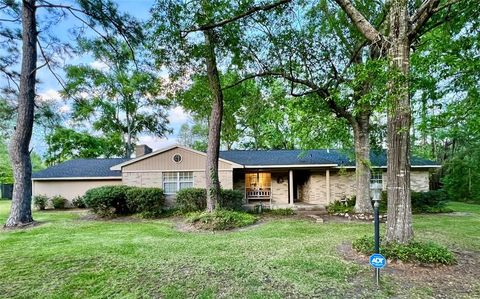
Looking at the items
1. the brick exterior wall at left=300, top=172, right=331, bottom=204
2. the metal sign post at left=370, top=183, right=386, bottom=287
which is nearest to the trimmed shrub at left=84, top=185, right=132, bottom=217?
the brick exterior wall at left=300, top=172, right=331, bottom=204

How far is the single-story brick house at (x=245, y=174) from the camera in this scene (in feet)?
47.5

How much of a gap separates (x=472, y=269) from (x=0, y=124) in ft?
78.3

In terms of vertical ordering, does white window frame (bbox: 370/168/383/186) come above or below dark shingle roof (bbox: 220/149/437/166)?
below

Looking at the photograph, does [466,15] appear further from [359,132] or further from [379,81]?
[359,132]

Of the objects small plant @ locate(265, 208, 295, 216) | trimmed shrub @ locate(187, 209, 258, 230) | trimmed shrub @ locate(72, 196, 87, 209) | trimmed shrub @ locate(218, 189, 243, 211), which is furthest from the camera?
trimmed shrub @ locate(72, 196, 87, 209)

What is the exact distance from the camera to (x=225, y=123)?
56.1ft

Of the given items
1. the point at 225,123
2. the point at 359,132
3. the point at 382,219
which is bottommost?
the point at 382,219

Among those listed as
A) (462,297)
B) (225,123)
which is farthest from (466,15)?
(225,123)

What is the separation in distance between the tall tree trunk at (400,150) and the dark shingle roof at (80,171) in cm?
1472

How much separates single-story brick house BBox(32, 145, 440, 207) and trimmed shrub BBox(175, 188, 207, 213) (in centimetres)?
169

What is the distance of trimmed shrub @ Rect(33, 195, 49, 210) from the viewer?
1588 centimetres

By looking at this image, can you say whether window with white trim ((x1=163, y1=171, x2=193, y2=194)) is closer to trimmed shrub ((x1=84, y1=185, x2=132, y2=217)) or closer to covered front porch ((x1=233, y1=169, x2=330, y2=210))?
trimmed shrub ((x1=84, y1=185, x2=132, y2=217))

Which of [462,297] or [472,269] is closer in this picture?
[462,297]

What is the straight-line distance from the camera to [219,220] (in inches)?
381
